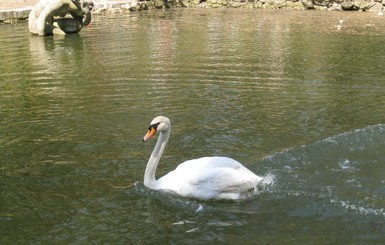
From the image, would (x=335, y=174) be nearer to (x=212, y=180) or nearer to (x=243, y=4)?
(x=212, y=180)

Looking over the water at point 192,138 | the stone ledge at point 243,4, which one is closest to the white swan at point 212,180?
the water at point 192,138

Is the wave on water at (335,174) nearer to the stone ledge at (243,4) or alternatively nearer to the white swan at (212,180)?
the white swan at (212,180)

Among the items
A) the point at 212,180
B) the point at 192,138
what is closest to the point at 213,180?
the point at 212,180

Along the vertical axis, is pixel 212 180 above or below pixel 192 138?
above

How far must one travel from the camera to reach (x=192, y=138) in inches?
362

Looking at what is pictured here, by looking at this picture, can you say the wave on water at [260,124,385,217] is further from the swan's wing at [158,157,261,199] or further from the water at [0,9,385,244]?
the swan's wing at [158,157,261,199]

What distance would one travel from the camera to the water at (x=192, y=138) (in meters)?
6.33

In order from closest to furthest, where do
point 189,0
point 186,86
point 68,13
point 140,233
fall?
point 140,233, point 186,86, point 68,13, point 189,0

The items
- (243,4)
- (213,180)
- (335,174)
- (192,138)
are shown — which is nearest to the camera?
(213,180)

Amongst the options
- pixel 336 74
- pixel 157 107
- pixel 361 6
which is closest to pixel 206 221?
pixel 157 107

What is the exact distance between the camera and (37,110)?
11.1 meters

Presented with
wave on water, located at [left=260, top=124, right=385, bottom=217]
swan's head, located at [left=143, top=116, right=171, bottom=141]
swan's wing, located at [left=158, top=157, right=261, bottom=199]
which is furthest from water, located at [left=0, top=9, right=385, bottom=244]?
swan's head, located at [left=143, top=116, right=171, bottom=141]

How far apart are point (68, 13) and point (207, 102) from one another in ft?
49.4

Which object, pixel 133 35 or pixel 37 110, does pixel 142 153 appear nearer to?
pixel 37 110
